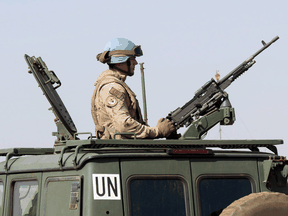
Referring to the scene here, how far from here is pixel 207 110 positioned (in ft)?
22.8

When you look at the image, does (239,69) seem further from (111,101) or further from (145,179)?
(145,179)

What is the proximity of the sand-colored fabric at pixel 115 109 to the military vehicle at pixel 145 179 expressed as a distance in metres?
0.38

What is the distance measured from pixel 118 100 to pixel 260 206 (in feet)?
6.56

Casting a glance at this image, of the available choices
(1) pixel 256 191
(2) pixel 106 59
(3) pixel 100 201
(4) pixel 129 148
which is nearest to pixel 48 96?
(2) pixel 106 59

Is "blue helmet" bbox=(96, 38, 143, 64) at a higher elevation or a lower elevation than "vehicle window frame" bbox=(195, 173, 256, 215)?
higher

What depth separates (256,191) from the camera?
527 centimetres

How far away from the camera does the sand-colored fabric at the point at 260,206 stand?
4621 mm

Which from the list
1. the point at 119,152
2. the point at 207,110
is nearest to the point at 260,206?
the point at 119,152

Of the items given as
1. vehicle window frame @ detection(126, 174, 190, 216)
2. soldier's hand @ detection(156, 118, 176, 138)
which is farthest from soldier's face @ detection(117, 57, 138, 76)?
vehicle window frame @ detection(126, 174, 190, 216)

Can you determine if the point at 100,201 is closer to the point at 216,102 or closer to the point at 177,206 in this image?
the point at 177,206

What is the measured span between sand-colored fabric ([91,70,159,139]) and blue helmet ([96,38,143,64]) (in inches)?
6.6

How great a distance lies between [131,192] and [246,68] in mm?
3855

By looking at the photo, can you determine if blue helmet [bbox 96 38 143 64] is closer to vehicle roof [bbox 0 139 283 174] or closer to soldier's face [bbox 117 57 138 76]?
soldier's face [bbox 117 57 138 76]

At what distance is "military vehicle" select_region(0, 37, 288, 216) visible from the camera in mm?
4613
